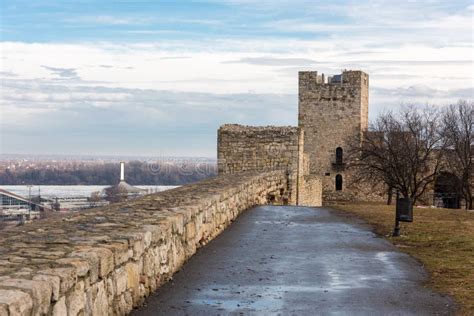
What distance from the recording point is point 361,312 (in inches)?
265

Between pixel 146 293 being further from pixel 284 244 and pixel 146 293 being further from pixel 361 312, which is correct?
pixel 284 244

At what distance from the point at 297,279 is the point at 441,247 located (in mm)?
3848

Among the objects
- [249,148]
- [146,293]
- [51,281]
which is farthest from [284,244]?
[249,148]

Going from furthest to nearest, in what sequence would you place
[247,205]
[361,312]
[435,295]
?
[247,205], [435,295], [361,312]

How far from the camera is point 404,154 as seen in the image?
41.8 meters

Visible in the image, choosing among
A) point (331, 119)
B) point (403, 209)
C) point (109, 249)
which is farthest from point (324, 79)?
point (109, 249)

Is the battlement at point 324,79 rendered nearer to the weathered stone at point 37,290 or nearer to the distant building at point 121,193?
the distant building at point 121,193

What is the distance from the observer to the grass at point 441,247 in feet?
26.4

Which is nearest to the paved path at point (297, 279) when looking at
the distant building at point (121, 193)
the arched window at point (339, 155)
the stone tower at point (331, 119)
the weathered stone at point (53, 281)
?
the weathered stone at point (53, 281)

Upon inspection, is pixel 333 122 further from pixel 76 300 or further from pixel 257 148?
pixel 76 300

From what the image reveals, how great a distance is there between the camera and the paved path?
22.6 ft

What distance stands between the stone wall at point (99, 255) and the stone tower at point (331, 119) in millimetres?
47783

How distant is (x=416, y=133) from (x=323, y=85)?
14298 millimetres

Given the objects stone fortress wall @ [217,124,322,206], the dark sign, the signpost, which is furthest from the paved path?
stone fortress wall @ [217,124,322,206]
